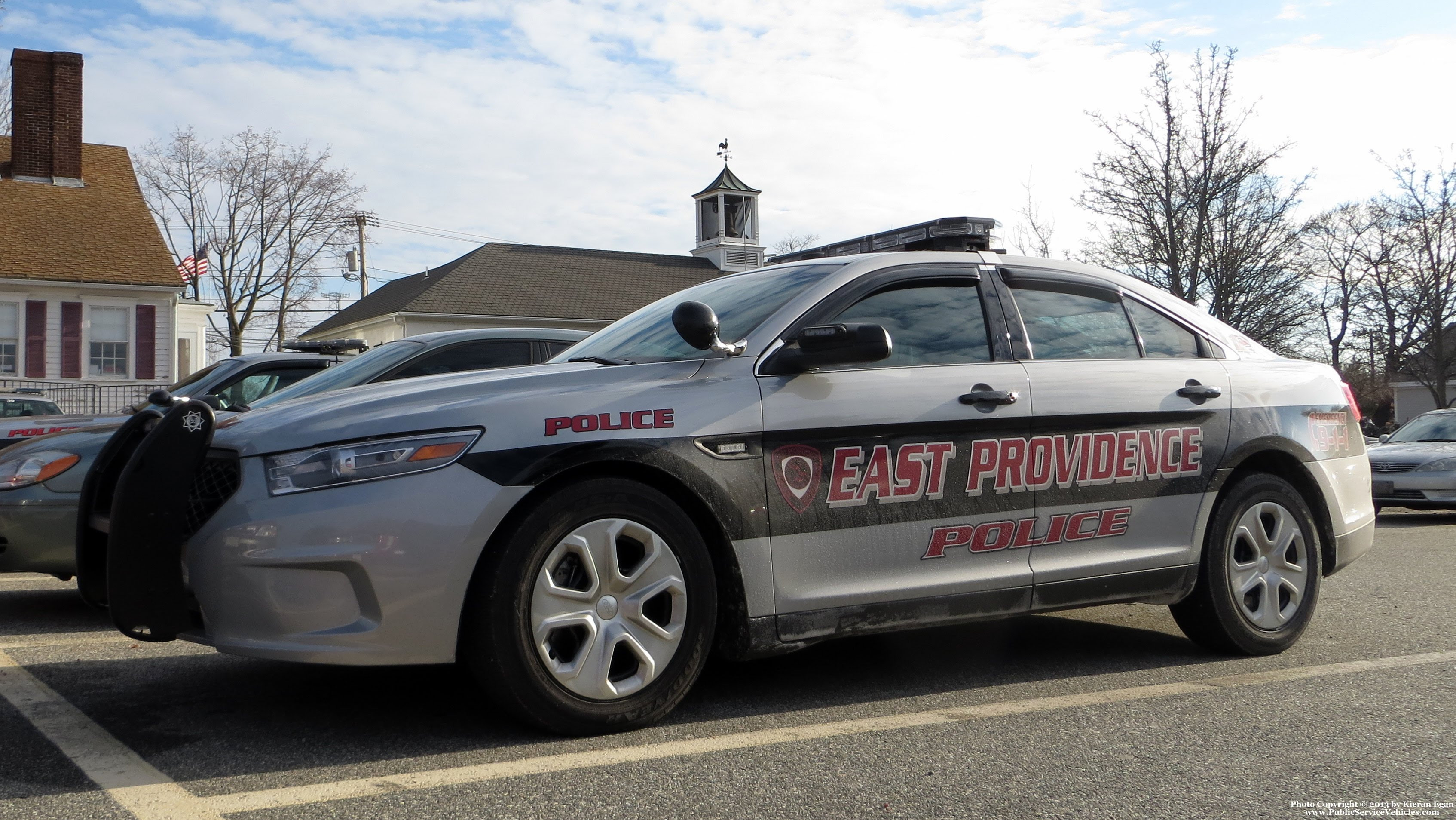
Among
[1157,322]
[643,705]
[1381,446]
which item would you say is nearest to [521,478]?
[643,705]

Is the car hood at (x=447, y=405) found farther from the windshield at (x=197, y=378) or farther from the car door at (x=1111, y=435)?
the windshield at (x=197, y=378)

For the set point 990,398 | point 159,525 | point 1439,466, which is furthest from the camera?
point 1439,466

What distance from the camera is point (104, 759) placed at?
3438 mm

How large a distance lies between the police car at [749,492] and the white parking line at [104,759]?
0.35 meters

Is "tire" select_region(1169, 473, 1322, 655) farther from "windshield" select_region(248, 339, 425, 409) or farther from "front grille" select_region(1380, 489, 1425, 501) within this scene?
"front grille" select_region(1380, 489, 1425, 501)

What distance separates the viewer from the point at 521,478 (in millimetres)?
3588

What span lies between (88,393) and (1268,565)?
2602 centimetres

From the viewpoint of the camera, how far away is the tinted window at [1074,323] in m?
4.80

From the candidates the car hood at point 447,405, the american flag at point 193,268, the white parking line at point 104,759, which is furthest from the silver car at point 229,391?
the american flag at point 193,268

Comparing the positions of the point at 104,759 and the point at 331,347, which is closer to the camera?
the point at 104,759

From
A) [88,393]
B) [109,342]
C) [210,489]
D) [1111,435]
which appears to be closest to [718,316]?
[1111,435]

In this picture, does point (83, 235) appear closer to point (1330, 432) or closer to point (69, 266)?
point (69, 266)

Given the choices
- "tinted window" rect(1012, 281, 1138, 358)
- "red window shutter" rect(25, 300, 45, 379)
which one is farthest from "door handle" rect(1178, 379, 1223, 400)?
"red window shutter" rect(25, 300, 45, 379)

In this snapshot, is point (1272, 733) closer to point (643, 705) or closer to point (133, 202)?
point (643, 705)
